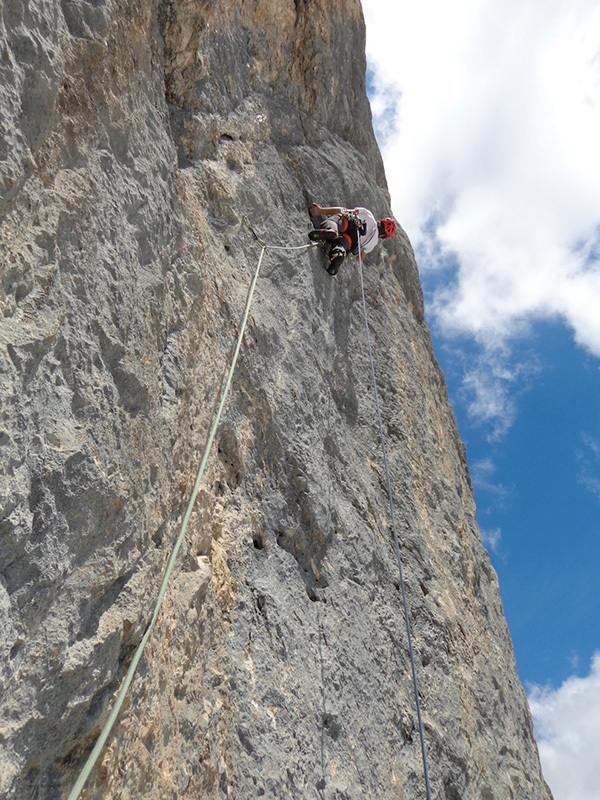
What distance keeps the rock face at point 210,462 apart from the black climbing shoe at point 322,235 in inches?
5.9

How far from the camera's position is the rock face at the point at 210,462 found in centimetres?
269

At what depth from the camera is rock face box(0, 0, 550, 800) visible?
2693 mm

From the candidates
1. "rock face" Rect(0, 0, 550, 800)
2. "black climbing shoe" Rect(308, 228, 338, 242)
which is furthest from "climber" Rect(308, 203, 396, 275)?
"rock face" Rect(0, 0, 550, 800)

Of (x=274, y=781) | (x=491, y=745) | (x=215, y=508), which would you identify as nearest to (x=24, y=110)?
(x=215, y=508)

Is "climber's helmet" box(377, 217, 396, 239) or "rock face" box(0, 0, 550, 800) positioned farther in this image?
"climber's helmet" box(377, 217, 396, 239)

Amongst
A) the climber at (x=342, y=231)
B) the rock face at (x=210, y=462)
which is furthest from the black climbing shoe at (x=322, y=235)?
the rock face at (x=210, y=462)

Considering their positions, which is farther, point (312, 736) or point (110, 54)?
point (312, 736)

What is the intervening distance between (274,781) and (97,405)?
2.07m

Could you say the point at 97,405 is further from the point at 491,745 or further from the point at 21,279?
the point at 491,745

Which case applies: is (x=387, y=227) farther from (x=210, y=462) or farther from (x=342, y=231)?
(x=210, y=462)

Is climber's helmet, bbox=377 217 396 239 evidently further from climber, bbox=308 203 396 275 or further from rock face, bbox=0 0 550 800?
rock face, bbox=0 0 550 800

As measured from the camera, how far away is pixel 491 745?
603 cm

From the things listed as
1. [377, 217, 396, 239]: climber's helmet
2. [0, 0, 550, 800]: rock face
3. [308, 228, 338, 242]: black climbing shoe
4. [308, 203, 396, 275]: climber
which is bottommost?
[0, 0, 550, 800]: rock face

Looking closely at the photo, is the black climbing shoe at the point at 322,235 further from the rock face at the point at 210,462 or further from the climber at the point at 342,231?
the rock face at the point at 210,462
